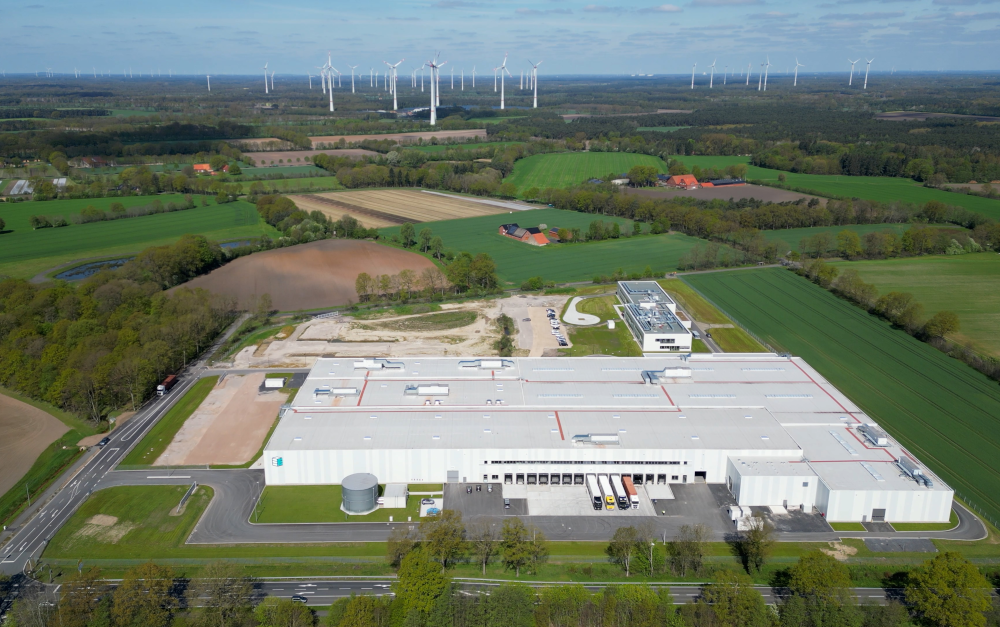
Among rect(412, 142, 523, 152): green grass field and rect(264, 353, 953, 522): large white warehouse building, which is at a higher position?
rect(412, 142, 523, 152): green grass field

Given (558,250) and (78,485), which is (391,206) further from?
(78,485)

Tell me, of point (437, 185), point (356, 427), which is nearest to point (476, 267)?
point (356, 427)

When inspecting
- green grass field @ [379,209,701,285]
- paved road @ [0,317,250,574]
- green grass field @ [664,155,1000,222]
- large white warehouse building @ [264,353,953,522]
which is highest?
green grass field @ [664,155,1000,222]

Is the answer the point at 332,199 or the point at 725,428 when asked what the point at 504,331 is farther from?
the point at 332,199

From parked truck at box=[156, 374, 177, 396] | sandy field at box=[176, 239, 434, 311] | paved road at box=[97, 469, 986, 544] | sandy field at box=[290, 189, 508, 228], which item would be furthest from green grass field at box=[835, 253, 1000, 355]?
parked truck at box=[156, 374, 177, 396]

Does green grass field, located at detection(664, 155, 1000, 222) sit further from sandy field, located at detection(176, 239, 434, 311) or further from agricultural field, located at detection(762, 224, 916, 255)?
sandy field, located at detection(176, 239, 434, 311)

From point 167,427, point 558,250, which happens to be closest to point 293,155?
point 558,250

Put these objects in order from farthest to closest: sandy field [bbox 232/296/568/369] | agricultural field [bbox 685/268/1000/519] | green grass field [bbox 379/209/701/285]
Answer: green grass field [bbox 379/209/701/285]
sandy field [bbox 232/296/568/369]
agricultural field [bbox 685/268/1000/519]
